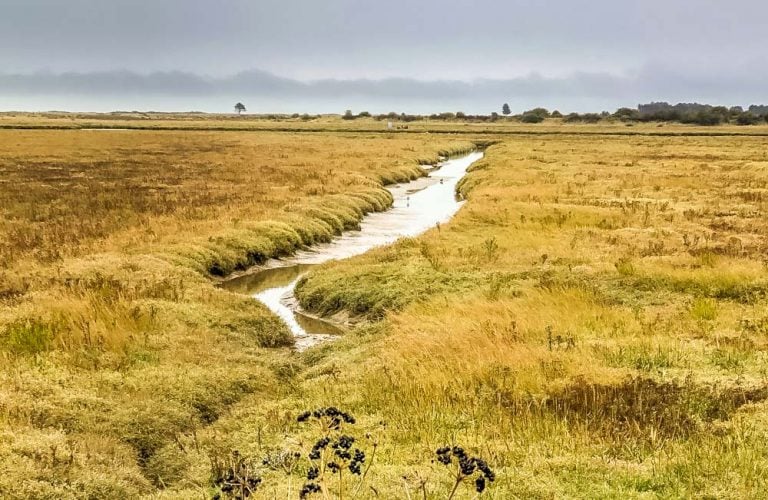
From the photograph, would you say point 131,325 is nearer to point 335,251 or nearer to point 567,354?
point 567,354

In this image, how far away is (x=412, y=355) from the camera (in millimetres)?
12742

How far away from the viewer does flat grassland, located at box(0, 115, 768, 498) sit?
8.41m

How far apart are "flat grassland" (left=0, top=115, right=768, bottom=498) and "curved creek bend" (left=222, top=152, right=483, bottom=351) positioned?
0.83 m

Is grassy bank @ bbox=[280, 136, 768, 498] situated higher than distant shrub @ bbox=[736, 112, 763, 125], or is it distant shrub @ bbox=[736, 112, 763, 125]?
distant shrub @ bbox=[736, 112, 763, 125]

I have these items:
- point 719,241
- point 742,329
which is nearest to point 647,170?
point 719,241

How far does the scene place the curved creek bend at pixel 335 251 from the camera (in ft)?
66.1

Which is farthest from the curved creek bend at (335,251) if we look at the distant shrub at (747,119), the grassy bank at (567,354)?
the distant shrub at (747,119)

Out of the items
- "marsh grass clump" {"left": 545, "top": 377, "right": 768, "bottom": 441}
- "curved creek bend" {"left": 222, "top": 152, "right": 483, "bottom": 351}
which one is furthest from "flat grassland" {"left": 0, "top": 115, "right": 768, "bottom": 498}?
"curved creek bend" {"left": 222, "top": 152, "right": 483, "bottom": 351}

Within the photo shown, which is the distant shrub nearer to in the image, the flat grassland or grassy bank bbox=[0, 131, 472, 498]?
the flat grassland

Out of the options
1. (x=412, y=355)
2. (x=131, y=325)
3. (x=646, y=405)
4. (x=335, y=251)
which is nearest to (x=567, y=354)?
(x=646, y=405)

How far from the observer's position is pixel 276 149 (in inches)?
3314

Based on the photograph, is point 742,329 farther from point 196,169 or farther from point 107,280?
point 196,169

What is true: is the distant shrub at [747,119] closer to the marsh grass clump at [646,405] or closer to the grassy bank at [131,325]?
the grassy bank at [131,325]

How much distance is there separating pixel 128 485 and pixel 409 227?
93.1ft
